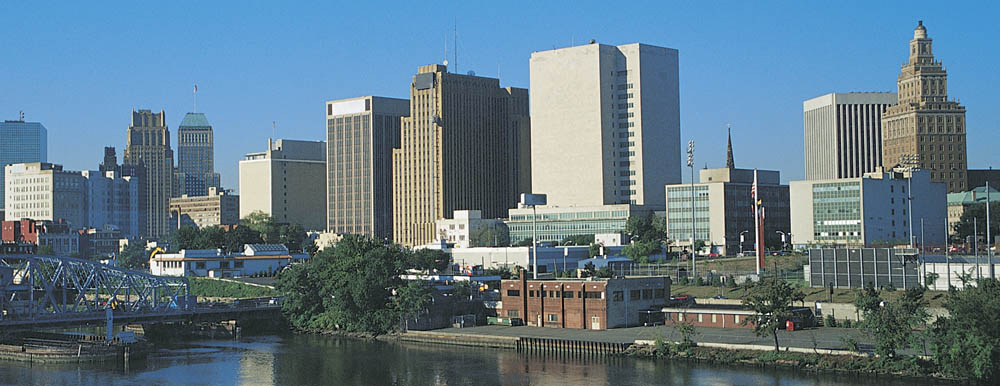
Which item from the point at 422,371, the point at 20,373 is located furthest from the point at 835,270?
the point at 20,373

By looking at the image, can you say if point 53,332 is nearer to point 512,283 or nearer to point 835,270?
point 512,283

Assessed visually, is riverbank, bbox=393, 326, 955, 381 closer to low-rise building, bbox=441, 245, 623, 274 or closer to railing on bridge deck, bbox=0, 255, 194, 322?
railing on bridge deck, bbox=0, 255, 194, 322

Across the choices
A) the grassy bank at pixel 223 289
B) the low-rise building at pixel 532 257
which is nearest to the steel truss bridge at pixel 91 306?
the grassy bank at pixel 223 289

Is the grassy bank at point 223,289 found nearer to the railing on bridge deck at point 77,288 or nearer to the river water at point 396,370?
the railing on bridge deck at point 77,288

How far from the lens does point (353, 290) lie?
128375mm

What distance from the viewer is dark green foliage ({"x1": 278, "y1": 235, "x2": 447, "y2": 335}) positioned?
126438 mm

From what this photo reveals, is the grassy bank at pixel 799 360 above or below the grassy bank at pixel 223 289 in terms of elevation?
below

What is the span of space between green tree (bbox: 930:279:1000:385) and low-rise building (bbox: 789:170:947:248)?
101 metres

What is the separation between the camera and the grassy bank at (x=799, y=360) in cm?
8794

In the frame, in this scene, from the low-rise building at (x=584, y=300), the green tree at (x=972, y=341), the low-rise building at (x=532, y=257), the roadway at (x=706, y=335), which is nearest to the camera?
the green tree at (x=972, y=341)

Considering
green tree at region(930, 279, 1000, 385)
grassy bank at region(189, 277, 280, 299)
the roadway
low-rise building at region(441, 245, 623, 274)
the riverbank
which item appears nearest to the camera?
green tree at region(930, 279, 1000, 385)

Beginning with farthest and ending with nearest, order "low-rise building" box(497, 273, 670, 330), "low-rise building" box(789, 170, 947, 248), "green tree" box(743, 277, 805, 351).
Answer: "low-rise building" box(789, 170, 947, 248) → "low-rise building" box(497, 273, 670, 330) → "green tree" box(743, 277, 805, 351)

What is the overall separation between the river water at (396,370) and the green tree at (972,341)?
3117 millimetres

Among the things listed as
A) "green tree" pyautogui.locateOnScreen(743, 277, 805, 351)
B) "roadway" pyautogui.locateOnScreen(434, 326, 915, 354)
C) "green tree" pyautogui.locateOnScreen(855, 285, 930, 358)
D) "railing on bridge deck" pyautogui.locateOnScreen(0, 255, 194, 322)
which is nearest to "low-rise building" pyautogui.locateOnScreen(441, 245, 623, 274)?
"railing on bridge deck" pyautogui.locateOnScreen(0, 255, 194, 322)
